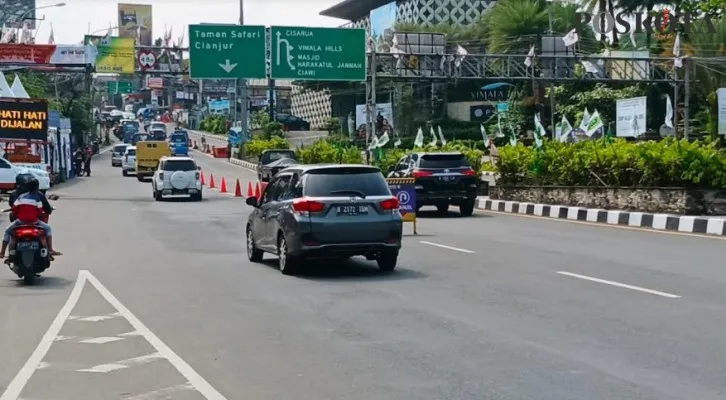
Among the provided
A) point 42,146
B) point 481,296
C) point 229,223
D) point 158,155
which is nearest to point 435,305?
point 481,296

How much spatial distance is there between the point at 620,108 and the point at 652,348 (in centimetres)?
3069

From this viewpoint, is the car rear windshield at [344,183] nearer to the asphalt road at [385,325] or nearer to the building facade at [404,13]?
the asphalt road at [385,325]

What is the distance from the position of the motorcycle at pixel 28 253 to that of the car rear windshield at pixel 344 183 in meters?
3.69

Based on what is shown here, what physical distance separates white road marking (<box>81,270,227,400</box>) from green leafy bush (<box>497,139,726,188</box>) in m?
14.0

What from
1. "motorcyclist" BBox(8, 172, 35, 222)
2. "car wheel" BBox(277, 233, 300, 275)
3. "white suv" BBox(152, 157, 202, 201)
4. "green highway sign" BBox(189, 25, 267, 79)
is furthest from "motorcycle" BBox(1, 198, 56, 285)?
"green highway sign" BBox(189, 25, 267, 79)

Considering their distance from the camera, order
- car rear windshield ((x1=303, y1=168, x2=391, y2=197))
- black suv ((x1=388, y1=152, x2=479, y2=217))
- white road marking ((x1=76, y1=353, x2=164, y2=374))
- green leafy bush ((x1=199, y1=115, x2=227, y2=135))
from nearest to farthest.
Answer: white road marking ((x1=76, y1=353, x2=164, y2=374))
car rear windshield ((x1=303, y1=168, x2=391, y2=197))
black suv ((x1=388, y1=152, x2=479, y2=217))
green leafy bush ((x1=199, y1=115, x2=227, y2=135))

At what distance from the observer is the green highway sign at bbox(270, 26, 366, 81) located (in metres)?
43.9

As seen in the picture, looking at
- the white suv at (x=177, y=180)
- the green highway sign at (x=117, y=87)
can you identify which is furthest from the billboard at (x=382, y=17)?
the white suv at (x=177, y=180)

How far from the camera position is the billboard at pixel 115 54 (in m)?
49.0

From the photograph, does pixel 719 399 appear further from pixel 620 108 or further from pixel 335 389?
pixel 620 108

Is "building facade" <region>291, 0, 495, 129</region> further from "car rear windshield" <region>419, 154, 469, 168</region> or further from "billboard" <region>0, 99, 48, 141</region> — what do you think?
"car rear windshield" <region>419, 154, 469, 168</region>

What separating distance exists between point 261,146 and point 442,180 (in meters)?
47.9

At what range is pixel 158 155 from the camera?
57969 millimetres

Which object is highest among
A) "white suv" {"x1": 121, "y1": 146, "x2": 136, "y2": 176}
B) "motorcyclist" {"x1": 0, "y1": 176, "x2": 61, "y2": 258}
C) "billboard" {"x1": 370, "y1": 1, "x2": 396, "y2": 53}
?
"billboard" {"x1": 370, "y1": 1, "x2": 396, "y2": 53}
